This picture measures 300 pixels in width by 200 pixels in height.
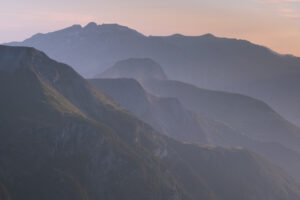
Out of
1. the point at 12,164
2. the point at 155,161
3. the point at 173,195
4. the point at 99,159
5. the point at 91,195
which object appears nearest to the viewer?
the point at 12,164

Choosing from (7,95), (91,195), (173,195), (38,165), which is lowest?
(173,195)

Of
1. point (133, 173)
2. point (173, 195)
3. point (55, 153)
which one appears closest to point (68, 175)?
point (55, 153)

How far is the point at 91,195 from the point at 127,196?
1684 cm

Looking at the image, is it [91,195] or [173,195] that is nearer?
[91,195]

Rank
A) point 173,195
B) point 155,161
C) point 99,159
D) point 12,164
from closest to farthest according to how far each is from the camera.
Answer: point 12,164, point 99,159, point 173,195, point 155,161

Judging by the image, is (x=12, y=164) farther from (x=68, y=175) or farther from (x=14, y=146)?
(x=68, y=175)

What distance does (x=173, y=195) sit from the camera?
181 meters

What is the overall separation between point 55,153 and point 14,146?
54.0 feet

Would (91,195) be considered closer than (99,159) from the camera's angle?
Yes

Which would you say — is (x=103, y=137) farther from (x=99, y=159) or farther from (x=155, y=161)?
(x=155, y=161)

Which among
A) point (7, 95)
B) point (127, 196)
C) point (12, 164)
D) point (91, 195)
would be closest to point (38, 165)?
point (12, 164)

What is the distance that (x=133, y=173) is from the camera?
17400 centimetres

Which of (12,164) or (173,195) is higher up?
(12,164)

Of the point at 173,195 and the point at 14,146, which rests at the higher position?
the point at 14,146
